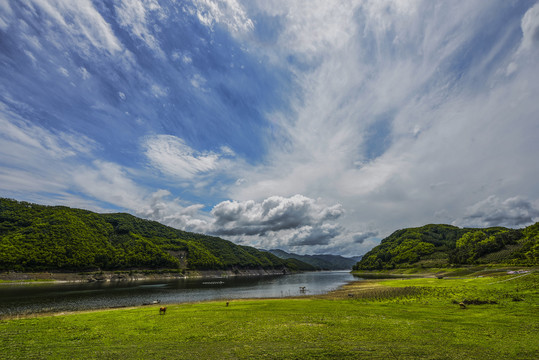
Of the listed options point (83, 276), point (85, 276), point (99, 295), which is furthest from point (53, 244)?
point (99, 295)

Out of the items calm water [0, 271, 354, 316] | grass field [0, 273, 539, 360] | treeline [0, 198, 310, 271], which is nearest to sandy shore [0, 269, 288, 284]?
treeline [0, 198, 310, 271]

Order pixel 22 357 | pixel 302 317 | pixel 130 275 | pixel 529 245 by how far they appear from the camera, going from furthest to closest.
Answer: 1. pixel 130 275
2. pixel 529 245
3. pixel 302 317
4. pixel 22 357

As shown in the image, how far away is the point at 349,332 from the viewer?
67.3 feet

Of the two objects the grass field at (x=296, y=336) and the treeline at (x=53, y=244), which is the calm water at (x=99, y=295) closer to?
the treeline at (x=53, y=244)

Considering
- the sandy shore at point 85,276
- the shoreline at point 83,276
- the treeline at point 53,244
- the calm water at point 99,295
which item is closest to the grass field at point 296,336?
the calm water at point 99,295

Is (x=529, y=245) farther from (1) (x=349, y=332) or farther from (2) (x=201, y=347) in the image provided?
(2) (x=201, y=347)

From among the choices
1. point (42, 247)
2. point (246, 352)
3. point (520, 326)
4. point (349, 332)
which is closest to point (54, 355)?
point (246, 352)

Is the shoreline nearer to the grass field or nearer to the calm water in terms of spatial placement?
the calm water

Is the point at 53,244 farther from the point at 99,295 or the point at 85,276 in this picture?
the point at 99,295

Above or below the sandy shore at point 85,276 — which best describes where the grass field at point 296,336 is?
below

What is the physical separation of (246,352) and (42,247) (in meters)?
179

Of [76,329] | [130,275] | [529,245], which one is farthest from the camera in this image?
[130,275]

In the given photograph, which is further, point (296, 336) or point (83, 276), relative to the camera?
point (83, 276)

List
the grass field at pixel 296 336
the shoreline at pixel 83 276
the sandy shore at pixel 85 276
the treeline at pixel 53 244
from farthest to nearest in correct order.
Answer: the treeline at pixel 53 244 < the sandy shore at pixel 85 276 < the shoreline at pixel 83 276 < the grass field at pixel 296 336
